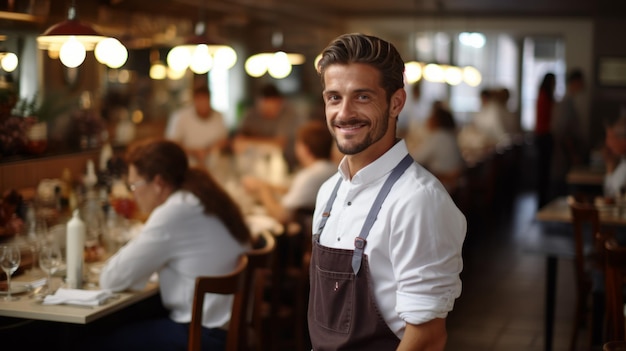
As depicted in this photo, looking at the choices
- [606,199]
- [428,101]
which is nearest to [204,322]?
[606,199]

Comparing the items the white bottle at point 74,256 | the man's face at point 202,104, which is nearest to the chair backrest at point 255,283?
the white bottle at point 74,256

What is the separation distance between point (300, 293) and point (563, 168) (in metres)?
10.0

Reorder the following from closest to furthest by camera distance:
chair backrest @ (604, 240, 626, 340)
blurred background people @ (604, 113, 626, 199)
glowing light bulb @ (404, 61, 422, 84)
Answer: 1. chair backrest @ (604, 240, 626, 340)
2. blurred background people @ (604, 113, 626, 199)
3. glowing light bulb @ (404, 61, 422, 84)

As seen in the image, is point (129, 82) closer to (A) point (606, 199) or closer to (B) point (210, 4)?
(B) point (210, 4)

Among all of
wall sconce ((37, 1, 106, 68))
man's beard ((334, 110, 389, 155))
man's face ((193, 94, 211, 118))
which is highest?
wall sconce ((37, 1, 106, 68))

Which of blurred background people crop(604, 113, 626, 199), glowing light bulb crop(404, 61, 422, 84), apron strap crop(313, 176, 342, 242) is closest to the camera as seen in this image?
apron strap crop(313, 176, 342, 242)

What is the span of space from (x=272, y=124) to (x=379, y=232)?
6937 mm

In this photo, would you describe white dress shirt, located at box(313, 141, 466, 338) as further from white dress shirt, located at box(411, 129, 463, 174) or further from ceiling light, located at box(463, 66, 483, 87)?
ceiling light, located at box(463, 66, 483, 87)

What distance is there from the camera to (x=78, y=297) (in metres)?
3.42

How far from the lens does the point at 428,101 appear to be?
51.8ft

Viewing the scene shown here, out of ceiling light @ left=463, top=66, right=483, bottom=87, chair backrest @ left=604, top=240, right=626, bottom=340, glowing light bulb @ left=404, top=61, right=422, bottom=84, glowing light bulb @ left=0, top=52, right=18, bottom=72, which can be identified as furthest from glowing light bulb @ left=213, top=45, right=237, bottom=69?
ceiling light @ left=463, top=66, right=483, bottom=87

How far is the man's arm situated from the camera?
2129 millimetres

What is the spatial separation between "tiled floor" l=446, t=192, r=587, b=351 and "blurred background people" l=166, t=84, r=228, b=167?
A: 2834 mm

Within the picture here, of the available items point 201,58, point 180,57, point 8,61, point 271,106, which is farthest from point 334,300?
point 271,106
